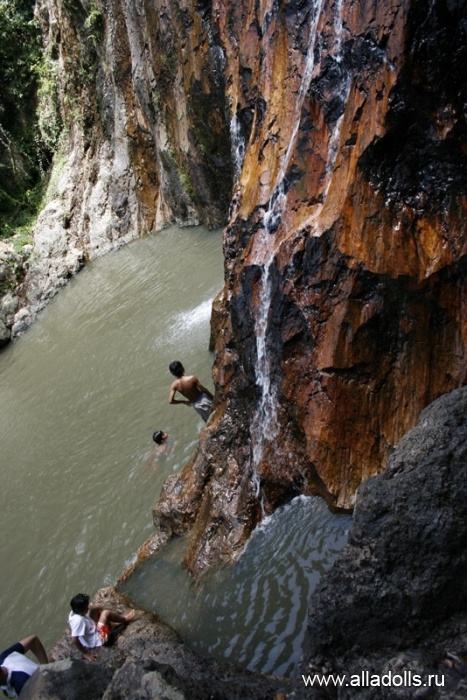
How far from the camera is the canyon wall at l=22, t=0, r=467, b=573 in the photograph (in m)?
4.71

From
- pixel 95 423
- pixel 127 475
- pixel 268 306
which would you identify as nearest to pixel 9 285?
pixel 95 423

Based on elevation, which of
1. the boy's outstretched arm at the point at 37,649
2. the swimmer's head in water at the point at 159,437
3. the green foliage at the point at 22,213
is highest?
the green foliage at the point at 22,213

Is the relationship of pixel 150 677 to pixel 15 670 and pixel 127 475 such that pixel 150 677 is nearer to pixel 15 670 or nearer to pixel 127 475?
pixel 15 670

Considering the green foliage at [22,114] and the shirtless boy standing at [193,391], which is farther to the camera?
the green foliage at [22,114]

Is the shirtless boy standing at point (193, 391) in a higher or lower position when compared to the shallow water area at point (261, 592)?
higher

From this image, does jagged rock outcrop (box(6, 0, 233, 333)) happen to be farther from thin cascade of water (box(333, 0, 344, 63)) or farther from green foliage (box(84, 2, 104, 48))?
thin cascade of water (box(333, 0, 344, 63))

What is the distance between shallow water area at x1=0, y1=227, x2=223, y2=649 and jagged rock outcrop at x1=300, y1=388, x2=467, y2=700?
436 cm

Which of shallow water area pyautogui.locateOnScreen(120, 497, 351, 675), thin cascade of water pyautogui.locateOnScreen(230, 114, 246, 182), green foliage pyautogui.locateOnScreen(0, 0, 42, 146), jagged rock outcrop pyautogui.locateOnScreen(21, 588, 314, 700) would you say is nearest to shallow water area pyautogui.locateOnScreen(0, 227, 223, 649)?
shallow water area pyautogui.locateOnScreen(120, 497, 351, 675)

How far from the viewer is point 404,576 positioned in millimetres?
3074

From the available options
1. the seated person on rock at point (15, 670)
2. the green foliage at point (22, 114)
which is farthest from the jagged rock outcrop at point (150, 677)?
the green foliage at point (22, 114)

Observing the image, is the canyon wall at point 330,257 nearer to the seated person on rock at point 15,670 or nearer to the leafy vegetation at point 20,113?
the seated person on rock at point 15,670

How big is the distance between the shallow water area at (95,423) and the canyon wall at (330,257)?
1.19m

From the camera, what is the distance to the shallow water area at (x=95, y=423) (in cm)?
739

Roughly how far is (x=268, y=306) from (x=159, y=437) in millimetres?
3161
